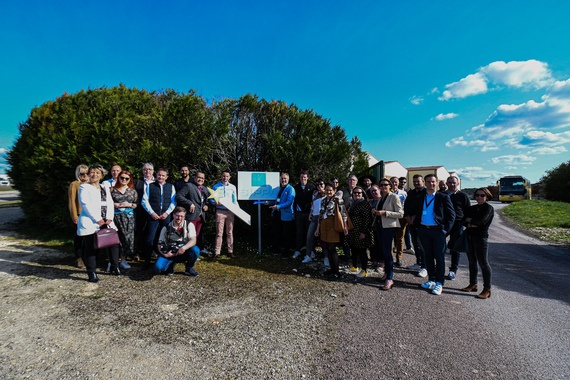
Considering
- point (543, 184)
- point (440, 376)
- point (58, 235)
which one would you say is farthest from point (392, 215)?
point (543, 184)

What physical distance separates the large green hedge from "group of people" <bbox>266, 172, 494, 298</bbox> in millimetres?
1410

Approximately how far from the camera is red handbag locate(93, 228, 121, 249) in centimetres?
443

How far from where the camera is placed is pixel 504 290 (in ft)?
15.2

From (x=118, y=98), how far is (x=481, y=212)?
365 inches

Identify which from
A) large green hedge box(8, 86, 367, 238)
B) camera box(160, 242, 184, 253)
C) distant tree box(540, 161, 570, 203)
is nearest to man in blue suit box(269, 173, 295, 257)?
large green hedge box(8, 86, 367, 238)

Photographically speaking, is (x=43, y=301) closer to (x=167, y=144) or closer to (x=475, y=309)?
(x=167, y=144)

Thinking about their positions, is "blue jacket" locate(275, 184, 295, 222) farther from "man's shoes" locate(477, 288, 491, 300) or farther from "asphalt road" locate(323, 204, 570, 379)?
"man's shoes" locate(477, 288, 491, 300)

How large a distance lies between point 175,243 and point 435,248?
4.43 meters

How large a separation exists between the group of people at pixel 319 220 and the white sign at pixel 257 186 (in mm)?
281

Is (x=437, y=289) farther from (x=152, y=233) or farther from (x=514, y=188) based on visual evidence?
(x=514, y=188)

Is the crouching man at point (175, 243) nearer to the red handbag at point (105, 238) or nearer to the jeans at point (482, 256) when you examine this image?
the red handbag at point (105, 238)

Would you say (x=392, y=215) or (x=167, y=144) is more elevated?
(x=167, y=144)

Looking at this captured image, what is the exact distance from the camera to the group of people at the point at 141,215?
14.9ft

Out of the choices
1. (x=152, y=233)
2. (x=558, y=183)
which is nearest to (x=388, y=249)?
(x=152, y=233)
